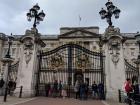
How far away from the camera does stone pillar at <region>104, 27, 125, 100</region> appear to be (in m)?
16.9

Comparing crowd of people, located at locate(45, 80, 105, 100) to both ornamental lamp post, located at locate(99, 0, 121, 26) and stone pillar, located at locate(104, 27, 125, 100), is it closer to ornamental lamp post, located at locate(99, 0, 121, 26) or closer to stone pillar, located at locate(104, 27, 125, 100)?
stone pillar, located at locate(104, 27, 125, 100)

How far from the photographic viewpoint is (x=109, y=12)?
1877 cm

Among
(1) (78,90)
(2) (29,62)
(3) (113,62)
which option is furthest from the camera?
(2) (29,62)

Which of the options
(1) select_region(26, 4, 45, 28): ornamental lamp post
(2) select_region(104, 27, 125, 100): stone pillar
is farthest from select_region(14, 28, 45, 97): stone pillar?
(2) select_region(104, 27, 125, 100): stone pillar

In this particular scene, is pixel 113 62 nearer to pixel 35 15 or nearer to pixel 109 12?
pixel 109 12

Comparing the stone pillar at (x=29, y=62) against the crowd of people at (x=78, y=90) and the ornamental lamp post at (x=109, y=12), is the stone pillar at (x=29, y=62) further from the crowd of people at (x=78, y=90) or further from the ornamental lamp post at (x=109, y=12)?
the ornamental lamp post at (x=109, y=12)

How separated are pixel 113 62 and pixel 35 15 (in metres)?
7.61

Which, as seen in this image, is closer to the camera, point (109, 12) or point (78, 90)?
point (78, 90)

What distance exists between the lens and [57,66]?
63.1 feet

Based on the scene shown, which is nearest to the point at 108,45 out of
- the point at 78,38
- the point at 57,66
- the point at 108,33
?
the point at 108,33

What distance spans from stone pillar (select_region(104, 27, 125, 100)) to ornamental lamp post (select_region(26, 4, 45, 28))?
576cm

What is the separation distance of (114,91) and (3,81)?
10.3m

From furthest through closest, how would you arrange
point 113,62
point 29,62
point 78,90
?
1. point 29,62
2. point 78,90
3. point 113,62

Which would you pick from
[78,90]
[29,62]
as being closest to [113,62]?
[78,90]
